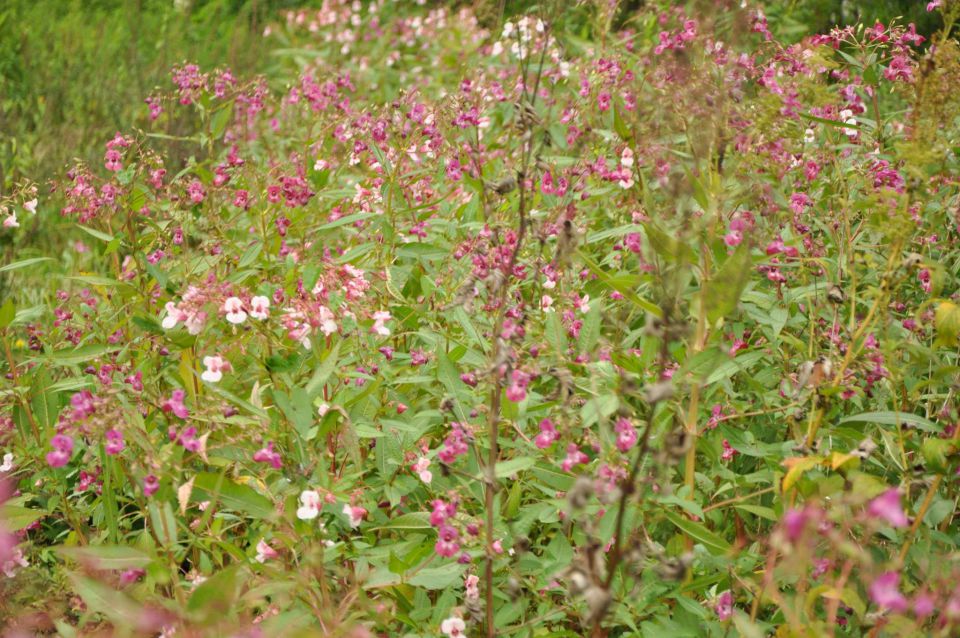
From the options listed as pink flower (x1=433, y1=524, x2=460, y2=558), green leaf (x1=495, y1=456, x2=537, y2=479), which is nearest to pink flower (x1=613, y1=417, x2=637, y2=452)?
green leaf (x1=495, y1=456, x2=537, y2=479)

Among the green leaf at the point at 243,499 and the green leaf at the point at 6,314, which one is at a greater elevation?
the green leaf at the point at 6,314

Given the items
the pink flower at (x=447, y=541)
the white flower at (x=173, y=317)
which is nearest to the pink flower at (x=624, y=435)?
the pink flower at (x=447, y=541)

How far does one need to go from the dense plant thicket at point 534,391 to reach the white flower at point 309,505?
0.02 m

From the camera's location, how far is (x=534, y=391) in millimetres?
2500

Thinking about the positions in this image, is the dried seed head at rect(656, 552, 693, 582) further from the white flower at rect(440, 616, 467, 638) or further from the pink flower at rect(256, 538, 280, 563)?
the pink flower at rect(256, 538, 280, 563)

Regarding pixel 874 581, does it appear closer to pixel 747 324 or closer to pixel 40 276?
pixel 747 324

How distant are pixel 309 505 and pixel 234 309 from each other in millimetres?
465

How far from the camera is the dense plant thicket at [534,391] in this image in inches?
71.7

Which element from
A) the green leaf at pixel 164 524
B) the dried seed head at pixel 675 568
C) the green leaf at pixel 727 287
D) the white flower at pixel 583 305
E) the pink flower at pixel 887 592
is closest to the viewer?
the pink flower at pixel 887 592

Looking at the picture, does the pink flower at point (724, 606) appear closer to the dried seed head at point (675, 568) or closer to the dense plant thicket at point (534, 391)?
the dense plant thicket at point (534, 391)

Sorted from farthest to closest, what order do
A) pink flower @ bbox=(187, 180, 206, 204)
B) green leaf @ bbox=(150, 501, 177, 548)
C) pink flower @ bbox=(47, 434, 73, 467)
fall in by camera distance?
pink flower @ bbox=(187, 180, 206, 204)
green leaf @ bbox=(150, 501, 177, 548)
pink flower @ bbox=(47, 434, 73, 467)

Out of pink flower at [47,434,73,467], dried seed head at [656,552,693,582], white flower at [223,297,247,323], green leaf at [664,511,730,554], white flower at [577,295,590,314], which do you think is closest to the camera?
dried seed head at [656,552,693,582]

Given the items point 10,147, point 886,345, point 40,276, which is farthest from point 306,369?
point 10,147

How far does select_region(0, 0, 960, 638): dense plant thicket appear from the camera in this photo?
1.82m
